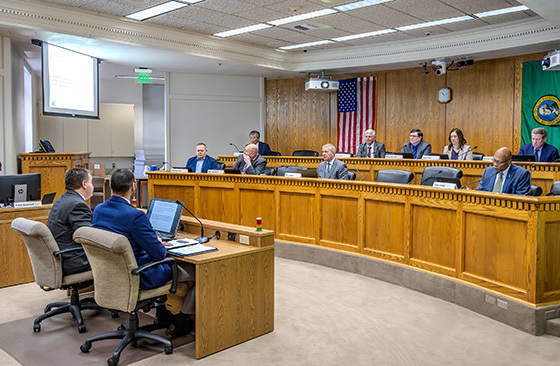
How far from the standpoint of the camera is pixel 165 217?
3941mm

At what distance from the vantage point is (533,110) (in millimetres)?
8500

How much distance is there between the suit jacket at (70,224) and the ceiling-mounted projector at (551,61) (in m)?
6.92

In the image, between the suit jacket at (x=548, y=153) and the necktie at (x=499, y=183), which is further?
the suit jacket at (x=548, y=153)

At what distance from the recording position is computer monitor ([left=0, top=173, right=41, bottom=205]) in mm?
4914

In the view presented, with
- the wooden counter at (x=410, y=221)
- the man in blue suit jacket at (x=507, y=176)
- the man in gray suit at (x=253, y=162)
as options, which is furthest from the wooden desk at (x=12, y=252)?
the man in blue suit jacket at (x=507, y=176)

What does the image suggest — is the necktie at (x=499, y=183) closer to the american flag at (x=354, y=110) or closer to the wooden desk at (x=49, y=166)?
the american flag at (x=354, y=110)

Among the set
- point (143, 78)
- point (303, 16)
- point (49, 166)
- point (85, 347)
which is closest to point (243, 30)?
point (303, 16)

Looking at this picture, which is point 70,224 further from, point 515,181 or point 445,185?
point 515,181

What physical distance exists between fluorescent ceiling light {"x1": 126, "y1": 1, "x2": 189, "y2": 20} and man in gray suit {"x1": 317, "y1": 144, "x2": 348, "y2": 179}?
2881 mm

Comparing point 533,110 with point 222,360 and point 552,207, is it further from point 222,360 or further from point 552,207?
point 222,360

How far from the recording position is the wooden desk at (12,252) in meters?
4.83

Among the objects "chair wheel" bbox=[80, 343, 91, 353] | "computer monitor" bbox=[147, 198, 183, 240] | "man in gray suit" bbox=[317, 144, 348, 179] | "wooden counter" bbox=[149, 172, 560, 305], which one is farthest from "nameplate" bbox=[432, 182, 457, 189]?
"chair wheel" bbox=[80, 343, 91, 353]

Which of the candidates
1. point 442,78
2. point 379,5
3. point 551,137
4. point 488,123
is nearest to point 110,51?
point 379,5

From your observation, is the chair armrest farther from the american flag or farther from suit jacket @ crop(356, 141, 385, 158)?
the american flag
